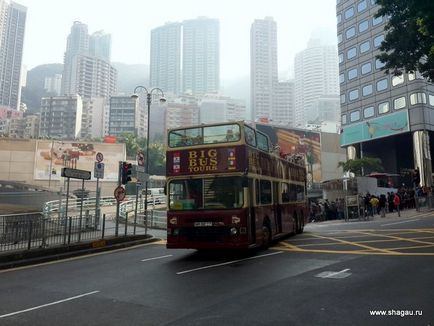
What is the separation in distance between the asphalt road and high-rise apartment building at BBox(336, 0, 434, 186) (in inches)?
1805

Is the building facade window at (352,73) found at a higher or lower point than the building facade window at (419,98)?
higher

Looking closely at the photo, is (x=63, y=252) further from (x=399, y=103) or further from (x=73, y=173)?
(x=399, y=103)

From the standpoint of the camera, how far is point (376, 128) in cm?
5888

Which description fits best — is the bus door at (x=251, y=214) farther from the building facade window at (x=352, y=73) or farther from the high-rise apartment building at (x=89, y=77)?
the high-rise apartment building at (x=89, y=77)

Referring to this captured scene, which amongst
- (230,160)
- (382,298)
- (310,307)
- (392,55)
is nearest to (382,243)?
(230,160)

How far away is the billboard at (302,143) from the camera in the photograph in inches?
3989

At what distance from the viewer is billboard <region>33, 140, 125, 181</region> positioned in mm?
86188

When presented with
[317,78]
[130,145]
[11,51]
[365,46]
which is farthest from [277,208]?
[317,78]

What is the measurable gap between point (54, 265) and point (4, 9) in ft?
603

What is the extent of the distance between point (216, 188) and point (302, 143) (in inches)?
3945

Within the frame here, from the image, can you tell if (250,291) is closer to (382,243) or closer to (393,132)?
(382,243)

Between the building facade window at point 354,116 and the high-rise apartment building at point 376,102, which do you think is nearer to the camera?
the high-rise apartment building at point 376,102

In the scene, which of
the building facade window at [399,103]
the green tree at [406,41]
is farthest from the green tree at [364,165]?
the green tree at [406,41]

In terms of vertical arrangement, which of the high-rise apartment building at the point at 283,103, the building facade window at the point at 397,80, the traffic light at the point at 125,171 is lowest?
the traffic light at the point at 125,171
